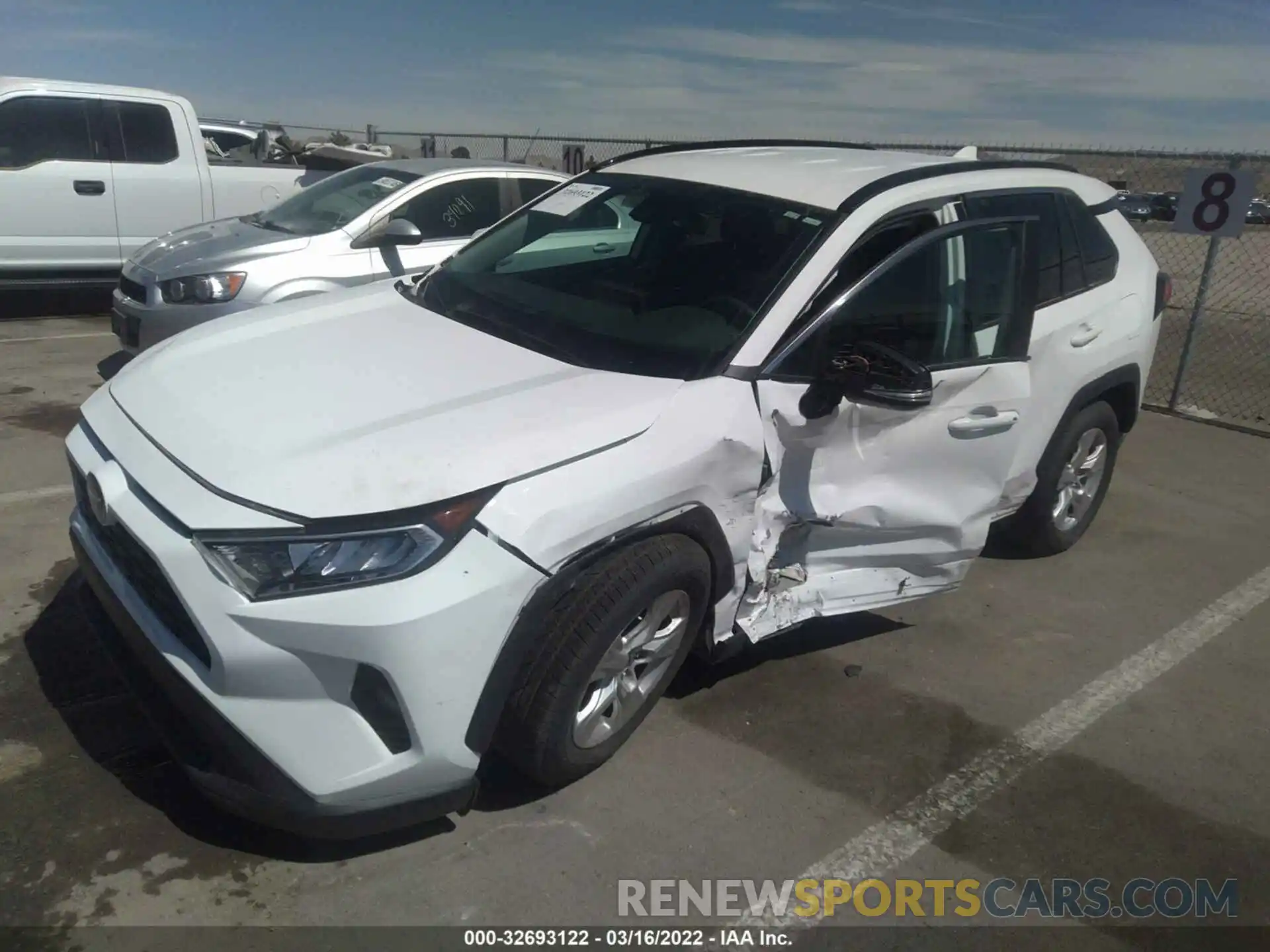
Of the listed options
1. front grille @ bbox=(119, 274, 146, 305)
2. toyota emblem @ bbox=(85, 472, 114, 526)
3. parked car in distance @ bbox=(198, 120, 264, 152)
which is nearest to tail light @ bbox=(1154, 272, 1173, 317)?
toyota emblem @ bbox=(85, 472, 114, 526)

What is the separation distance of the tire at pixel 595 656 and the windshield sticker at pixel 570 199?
5.78ft

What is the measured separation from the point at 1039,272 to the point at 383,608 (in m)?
3.16

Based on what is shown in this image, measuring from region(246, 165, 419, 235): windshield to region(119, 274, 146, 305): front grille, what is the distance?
1.00 meters

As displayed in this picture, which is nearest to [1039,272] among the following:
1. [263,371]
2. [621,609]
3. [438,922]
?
[621,609]

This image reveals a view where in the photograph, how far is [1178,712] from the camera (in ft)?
12.2

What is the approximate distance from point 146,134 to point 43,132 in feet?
2.78

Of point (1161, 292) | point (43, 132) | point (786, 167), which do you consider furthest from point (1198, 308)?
point (43, 132)

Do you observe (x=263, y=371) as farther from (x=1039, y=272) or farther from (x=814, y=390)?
(x=1039, y=272)

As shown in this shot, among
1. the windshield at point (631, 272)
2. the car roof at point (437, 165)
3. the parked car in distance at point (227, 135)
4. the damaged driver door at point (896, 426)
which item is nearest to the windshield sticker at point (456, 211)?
the car roof at point (437, 165)

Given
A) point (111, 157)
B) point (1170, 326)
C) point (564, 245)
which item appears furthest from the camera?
point (1170, 326)

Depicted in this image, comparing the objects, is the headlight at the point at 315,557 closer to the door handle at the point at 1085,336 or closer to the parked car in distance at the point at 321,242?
the door handle at the point at 1085,336

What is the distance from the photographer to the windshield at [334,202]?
6.98m

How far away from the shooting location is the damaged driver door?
312 centimetres

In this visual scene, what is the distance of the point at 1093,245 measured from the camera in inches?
180
